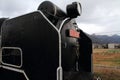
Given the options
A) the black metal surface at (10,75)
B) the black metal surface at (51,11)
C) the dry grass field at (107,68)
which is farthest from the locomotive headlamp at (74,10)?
the dry grass field at (107,68)

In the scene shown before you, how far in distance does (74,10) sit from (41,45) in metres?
0.97

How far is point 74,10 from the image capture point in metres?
4.03

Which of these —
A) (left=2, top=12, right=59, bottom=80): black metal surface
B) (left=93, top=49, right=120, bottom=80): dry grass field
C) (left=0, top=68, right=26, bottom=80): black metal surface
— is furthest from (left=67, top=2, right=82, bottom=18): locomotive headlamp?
(left=93, top=49, right=120, bottom=80): dry grass field

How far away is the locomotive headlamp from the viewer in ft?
13.2

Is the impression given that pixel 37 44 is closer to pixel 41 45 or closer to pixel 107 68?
pixel 41 45

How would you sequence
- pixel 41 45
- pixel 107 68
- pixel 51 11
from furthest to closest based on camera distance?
pixel 107 68 < pixel 51 11 < pixel 41 45

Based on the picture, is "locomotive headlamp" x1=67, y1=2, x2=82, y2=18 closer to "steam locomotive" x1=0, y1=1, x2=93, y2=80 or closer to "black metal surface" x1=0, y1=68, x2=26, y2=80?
"steam locomotive" x1=0, y1=1, x2=93, y2=80

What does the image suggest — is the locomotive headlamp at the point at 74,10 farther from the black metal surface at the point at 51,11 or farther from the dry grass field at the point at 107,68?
the dry grass field at the point at 107,68

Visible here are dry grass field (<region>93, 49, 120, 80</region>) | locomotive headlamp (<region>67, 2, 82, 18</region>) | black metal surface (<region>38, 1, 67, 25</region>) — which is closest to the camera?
black metal surface (<region>38, 1, 67, 25</region>)

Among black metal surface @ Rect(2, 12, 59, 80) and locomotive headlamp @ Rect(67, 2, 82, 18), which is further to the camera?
locomotive headlamp @ Rect(67, 2, 82, 18)

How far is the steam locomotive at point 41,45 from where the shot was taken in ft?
11.4

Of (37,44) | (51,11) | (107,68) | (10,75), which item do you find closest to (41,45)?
(37,44)

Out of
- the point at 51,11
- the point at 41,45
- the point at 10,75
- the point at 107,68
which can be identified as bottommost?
the point at 107,68

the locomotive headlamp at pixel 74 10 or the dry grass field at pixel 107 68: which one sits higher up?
the locomotive headlamp at pixel 74 10
